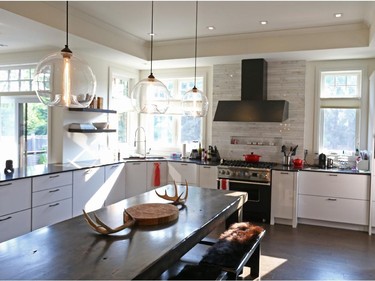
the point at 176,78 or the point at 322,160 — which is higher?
the point at 176,78

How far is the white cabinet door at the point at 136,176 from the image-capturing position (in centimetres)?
598

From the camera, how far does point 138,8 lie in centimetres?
415

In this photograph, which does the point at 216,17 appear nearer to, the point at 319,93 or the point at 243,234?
the point at 319,93

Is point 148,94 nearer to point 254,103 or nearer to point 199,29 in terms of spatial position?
point 199,29

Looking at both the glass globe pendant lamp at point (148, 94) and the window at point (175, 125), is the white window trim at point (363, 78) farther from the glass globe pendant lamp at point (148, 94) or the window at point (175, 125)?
the glass globe pendant lamp at point (148, 94)

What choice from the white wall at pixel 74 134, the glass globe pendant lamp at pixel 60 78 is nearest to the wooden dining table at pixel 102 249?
the glass globe pendant lamp at pixel 60 78

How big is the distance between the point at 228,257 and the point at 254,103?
3457 mm

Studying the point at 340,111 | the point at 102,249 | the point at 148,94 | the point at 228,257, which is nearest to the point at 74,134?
the point at 148,94

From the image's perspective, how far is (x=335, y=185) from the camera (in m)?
5.04

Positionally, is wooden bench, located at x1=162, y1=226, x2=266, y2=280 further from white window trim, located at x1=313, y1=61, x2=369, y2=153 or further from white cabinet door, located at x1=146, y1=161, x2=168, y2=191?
white window trim, located at x1=313, y1=61, x2=369, y2=153

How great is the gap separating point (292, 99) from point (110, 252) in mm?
4768

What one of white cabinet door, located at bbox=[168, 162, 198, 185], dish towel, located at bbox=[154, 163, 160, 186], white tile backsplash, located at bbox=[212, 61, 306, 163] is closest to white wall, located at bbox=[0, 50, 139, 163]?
dish towel, located at bbox=[154, 163, 160, 186]

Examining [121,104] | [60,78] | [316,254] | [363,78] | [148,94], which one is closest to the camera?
[60,78]

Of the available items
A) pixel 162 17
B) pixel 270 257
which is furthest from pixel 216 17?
pixel 270 257
